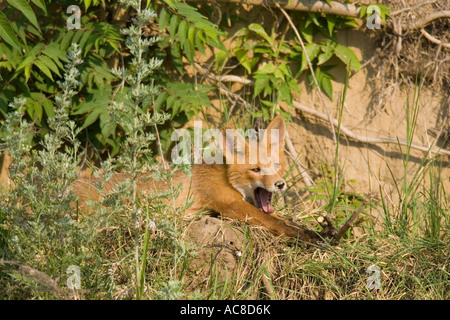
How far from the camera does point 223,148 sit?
5.48 metres

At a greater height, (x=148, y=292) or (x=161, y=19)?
(x=161, y=19)

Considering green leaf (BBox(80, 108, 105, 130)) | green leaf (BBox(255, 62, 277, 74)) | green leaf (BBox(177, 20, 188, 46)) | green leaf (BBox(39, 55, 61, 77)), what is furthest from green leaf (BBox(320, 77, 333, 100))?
green leaf (BBox(39, 55, 61, 77))

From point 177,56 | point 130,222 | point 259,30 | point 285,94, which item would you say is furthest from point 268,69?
point 130,222

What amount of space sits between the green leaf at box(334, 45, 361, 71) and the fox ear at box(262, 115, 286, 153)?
6.26 feet

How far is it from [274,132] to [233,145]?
0.42 m

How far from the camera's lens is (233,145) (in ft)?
18.0

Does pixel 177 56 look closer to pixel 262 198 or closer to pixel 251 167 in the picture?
pixel 251 167

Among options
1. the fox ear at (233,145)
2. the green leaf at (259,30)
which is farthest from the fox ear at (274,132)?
the green leaf at (259,30)

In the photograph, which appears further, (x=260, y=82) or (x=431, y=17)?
(x=431, y=17)

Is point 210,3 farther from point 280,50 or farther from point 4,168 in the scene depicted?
Answer: point 4,168

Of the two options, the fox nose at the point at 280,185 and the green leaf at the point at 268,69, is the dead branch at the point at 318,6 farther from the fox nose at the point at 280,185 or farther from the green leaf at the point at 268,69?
the fox nose at the point at 280,185
